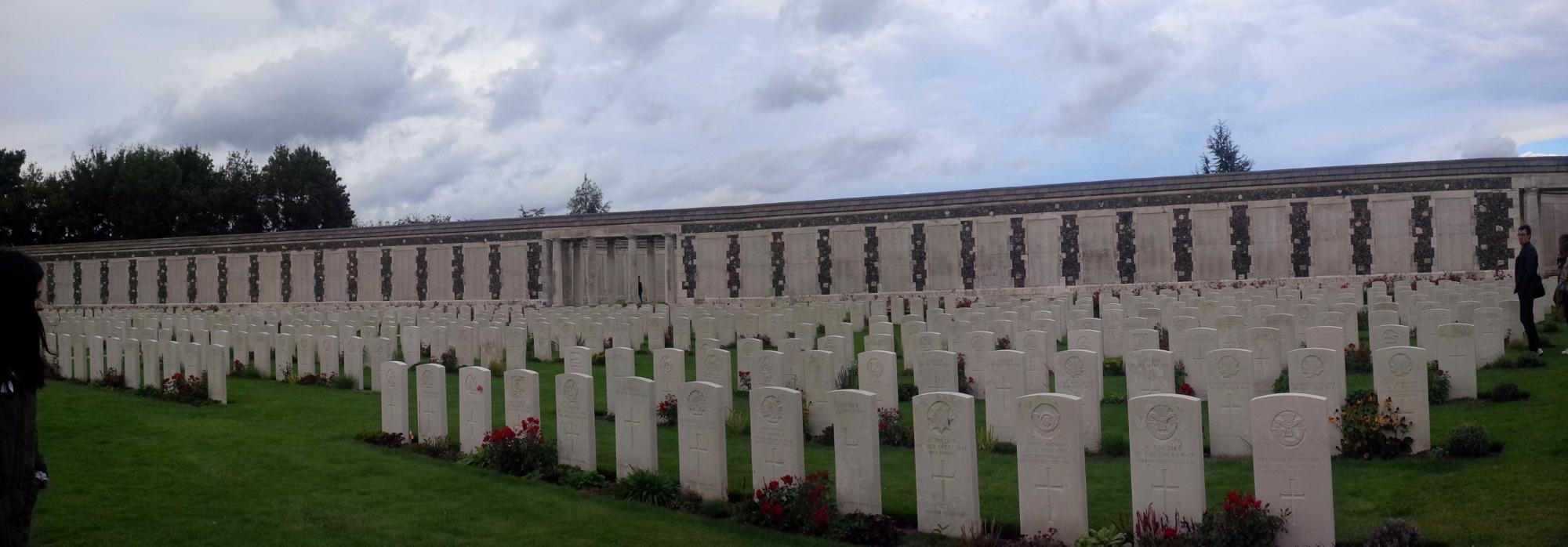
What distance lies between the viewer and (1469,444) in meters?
8.07

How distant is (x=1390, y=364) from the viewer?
865cm

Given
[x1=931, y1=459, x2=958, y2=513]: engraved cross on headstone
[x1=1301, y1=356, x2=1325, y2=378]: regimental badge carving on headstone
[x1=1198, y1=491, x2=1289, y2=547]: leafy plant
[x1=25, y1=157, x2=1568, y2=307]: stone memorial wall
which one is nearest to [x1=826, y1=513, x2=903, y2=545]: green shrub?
[x1=931, y1=459, x2=958, y2=513]: engraved cross on headstone

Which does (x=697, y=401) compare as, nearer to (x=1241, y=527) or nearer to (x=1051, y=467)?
(x=1051, y=467)

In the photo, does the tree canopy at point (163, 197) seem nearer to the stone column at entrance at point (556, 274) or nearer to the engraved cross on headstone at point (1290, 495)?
the stone column at entrance at point (556, 274)

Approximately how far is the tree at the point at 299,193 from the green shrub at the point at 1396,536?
64551 mm

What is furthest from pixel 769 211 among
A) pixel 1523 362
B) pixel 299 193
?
pixel 299 193

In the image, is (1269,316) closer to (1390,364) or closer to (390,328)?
(1390,364)

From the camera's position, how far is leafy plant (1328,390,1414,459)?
8.45 m

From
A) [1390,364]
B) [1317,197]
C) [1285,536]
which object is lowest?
[1285,536]

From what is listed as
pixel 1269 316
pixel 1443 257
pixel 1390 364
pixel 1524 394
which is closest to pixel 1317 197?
pixel 1443 257

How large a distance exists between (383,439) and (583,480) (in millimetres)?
3267

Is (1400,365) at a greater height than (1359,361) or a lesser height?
greater

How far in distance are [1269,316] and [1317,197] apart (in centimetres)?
1825

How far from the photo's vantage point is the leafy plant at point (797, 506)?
7.24 metres
